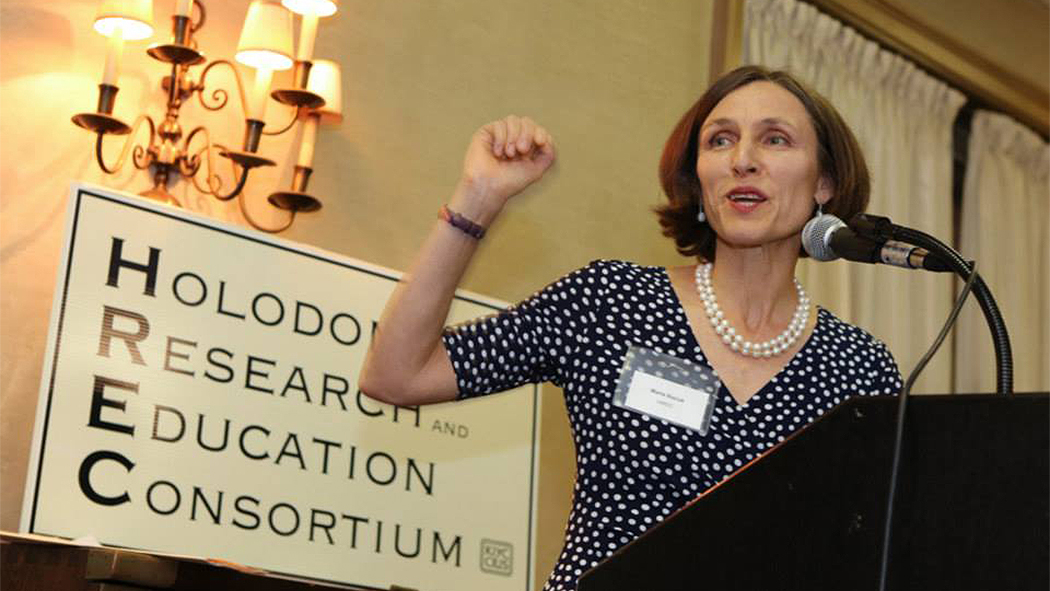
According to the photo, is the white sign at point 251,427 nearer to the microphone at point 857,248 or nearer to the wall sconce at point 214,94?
the wall sconce at point 214,94

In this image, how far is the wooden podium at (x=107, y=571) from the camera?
2.40 meters

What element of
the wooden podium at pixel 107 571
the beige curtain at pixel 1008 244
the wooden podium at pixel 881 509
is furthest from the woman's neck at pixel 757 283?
the beige curtain at pixel 1008 244

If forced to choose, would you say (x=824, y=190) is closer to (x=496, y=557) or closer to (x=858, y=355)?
(x=858, y=355)

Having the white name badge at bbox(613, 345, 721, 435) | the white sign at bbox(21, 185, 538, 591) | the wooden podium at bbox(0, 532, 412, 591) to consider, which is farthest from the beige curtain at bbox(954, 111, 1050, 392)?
the white name badge at bbox(613, 345, 721, 435)

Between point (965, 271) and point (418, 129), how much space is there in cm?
263

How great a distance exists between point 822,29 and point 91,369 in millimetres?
3073

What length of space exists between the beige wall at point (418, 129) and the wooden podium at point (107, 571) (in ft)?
1.59

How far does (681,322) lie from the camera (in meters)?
2.03

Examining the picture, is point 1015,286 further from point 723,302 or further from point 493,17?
point 723,302

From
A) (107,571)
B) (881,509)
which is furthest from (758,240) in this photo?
(107,571)

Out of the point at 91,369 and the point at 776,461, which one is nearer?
the point at 776,461

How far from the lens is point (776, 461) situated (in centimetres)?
125

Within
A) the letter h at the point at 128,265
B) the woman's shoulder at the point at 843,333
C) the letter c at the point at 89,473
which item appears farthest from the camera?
the letter h at the point at 128,265

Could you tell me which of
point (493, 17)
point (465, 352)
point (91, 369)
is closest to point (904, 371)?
point (493, 17)
